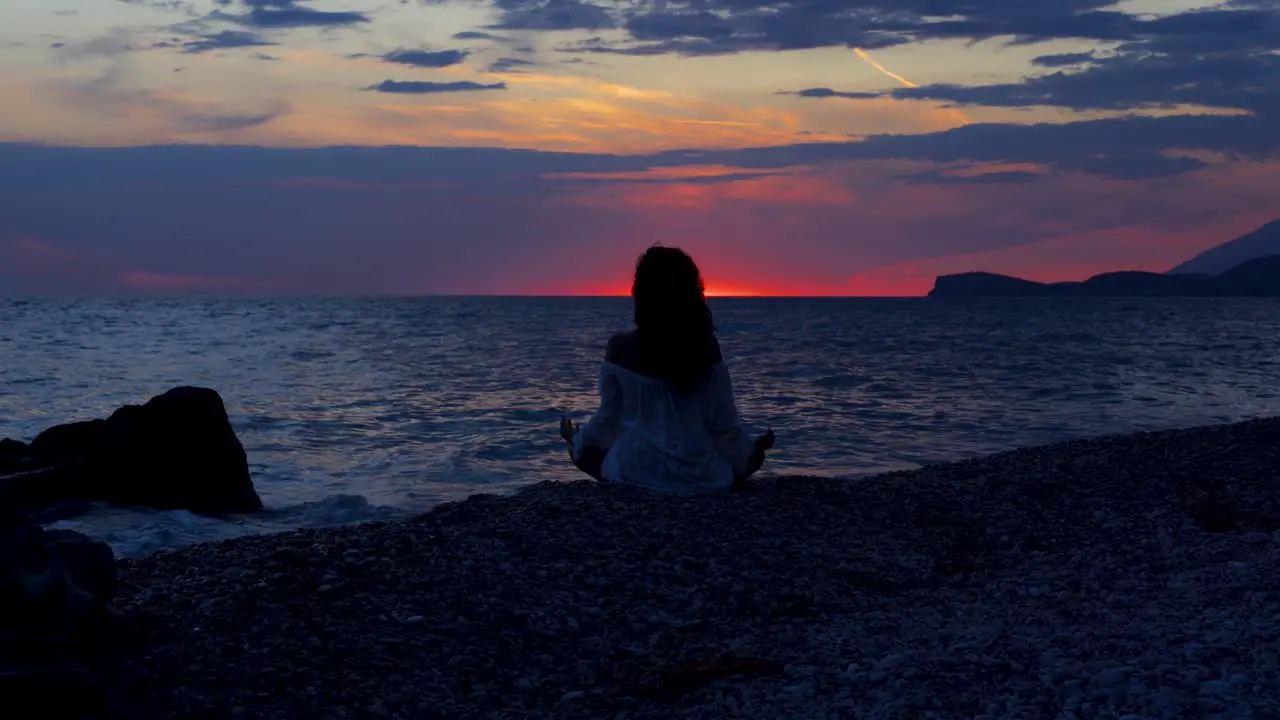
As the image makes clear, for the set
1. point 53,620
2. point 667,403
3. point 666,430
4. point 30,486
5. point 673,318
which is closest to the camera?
point 53,620

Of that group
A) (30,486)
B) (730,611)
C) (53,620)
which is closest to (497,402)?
(730,611)

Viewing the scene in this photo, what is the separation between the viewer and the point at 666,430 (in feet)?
26.9

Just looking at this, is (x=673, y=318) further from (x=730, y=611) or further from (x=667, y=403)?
(x=730, y=611)

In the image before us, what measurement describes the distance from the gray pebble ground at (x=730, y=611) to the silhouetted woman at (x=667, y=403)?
295 mm

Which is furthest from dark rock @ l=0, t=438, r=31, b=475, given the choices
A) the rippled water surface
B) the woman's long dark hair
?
the woman's long dark hair

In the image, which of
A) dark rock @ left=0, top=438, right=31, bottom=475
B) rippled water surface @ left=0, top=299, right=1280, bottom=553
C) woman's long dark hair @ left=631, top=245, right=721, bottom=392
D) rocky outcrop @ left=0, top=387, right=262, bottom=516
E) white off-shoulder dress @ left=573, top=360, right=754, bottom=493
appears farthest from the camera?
rippled water surface @ left=0, top=299, right=1280, bottom=553

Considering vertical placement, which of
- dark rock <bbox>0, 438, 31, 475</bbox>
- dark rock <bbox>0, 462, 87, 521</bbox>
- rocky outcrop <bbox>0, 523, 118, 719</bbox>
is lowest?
dark rock <bbox>0, 438, 31, 475</bbox>

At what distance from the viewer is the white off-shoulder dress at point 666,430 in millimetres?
8102

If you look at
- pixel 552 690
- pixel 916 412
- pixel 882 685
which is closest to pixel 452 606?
pixel 552 690

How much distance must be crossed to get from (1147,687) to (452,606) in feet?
11.4

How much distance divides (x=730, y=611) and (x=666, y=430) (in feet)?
7.72

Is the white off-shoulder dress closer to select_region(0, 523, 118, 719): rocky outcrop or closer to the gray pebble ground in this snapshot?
the gray pebble ground

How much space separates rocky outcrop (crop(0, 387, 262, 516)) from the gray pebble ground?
4.37m

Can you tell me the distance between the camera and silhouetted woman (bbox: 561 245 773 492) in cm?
779
